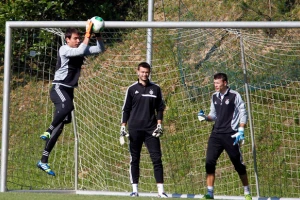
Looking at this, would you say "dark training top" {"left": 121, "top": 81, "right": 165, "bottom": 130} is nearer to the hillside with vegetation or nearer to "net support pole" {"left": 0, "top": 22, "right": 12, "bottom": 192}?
the hillside with vegetation

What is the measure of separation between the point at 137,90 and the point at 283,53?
2939 millimetres

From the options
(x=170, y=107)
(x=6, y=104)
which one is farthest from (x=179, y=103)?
(x=6, y=104)

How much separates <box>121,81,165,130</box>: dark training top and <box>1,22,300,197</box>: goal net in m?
1.58

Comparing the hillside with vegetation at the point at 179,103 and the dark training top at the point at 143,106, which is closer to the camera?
the dark training top at the point at 143,106

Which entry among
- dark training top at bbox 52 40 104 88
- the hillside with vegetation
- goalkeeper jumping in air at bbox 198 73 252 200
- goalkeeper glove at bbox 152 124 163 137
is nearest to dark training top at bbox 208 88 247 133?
goalkeeper jumping in air at bbox 198 73 252 200

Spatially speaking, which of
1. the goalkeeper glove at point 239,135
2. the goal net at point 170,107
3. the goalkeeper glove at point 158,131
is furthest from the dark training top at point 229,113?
the goal net at point 170,107

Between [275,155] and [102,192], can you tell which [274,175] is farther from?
[102,192]

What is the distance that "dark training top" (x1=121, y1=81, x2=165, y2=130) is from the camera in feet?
37.3

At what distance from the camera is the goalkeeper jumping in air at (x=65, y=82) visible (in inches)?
436

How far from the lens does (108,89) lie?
43.4 feet

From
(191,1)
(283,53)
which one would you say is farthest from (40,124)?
(191,1)

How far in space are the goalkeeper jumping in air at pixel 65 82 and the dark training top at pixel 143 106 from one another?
0.83 meters

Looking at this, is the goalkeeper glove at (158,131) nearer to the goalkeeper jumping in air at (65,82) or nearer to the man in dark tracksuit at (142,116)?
the man in dark tracksuit at (142,116)

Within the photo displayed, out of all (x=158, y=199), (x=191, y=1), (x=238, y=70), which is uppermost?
(x=191, y=1)
